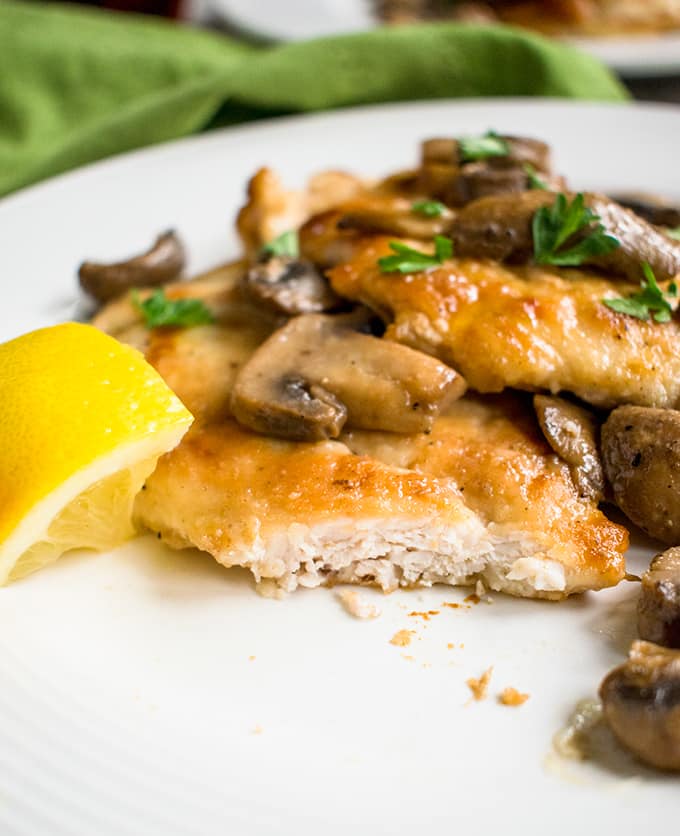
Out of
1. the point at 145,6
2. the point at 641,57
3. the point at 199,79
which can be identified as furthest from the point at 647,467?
the point at 145,6

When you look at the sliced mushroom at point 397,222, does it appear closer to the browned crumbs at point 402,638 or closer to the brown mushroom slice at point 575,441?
the brown mushroom slice at point 575,441

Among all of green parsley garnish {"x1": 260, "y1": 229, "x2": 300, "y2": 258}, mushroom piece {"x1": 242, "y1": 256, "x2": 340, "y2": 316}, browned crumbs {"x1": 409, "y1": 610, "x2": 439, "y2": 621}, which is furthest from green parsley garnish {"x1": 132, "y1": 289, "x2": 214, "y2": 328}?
browned crumbs {"x1": 409, "y1": 610, "x2": 439, "y2": 621}

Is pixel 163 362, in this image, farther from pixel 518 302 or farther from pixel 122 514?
pixel 518 302

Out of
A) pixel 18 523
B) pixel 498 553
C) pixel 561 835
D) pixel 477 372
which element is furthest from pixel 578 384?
pixel 18 523

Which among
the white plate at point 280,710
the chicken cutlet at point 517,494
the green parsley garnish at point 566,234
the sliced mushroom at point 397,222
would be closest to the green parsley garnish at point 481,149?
the sliced mushroom at point 397,222

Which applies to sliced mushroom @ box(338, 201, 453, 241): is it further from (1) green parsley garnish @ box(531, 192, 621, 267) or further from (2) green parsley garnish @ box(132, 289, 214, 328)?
(2) green parsley garnish @ box(132, 289, 214, 328)

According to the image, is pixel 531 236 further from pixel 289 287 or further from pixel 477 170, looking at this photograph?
pixel 289 287
